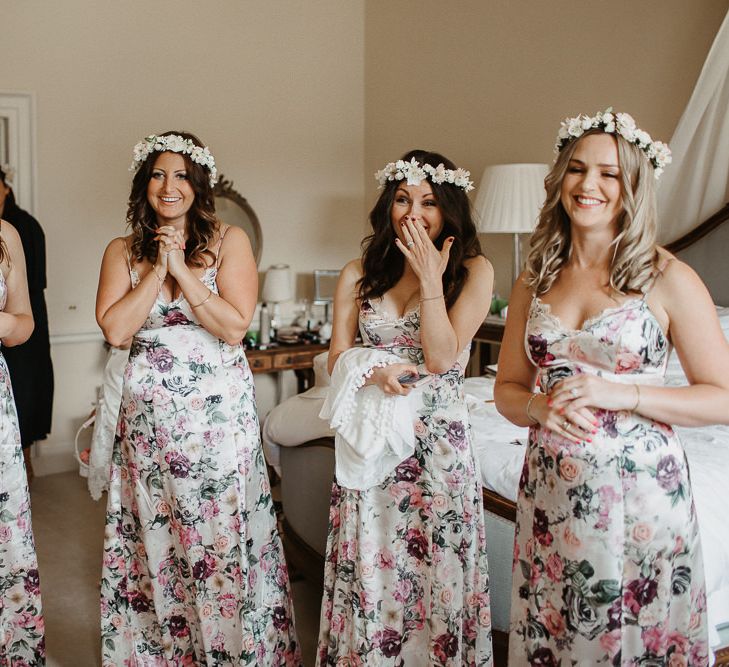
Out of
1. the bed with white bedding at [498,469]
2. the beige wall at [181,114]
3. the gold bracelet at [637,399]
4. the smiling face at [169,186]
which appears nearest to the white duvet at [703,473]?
the bed with white bedding at [498,469]

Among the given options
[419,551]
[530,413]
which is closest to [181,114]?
[419,551]

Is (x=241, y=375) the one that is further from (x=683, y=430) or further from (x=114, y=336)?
(x=683, y=430)

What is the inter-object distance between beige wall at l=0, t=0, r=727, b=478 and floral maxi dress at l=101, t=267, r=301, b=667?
265 centimetres

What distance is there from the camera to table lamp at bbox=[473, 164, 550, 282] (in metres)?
4.04

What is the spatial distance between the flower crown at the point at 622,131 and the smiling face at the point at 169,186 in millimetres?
1130

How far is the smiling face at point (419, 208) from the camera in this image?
2.13 metres

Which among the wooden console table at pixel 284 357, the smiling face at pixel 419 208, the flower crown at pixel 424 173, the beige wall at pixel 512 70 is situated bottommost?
the wooden console table at pixel 284 357

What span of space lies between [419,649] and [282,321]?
3660 millimetres

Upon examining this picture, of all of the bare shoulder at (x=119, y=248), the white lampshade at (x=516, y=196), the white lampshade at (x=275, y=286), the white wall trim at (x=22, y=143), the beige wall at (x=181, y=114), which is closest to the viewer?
the bare shoulder at (x=119, y=248)

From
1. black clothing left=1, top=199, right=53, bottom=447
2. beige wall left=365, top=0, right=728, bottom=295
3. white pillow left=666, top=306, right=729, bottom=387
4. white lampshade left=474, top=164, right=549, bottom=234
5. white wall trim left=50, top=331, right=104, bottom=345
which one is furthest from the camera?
white wall trim left=50, top=331, right=104, bottom=345

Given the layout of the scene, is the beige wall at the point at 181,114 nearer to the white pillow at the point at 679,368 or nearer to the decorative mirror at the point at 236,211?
the decorative mirror at the point at 236,211

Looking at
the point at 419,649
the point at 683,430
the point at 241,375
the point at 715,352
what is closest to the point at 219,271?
the point at 241,375

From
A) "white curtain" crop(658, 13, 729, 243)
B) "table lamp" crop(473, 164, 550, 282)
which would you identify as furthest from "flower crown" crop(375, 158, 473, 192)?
"table lamp" crop(473, 164, 550, 282)

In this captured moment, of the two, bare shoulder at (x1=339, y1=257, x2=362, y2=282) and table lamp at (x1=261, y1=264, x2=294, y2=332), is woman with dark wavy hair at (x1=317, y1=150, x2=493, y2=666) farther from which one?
table lamp at (x1=261, y1=264, x2=294, y2=332)
